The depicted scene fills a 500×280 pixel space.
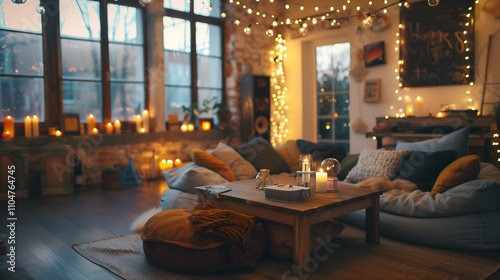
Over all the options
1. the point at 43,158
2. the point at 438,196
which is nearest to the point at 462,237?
A: the point at 438,196

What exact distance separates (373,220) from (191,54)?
15.8ft

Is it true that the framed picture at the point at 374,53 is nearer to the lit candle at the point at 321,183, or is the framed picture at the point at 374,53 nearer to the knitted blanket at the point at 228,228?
the lit candle at the point at 321,183

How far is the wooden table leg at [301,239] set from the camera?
246cm

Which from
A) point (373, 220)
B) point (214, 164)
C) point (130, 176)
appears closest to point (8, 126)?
point (130, 176)

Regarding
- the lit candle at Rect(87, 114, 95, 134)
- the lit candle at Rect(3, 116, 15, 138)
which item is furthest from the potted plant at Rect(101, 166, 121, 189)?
the lit candle at Rect(3, 116, 15, 138)

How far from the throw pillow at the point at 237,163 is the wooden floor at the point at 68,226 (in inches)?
36.7

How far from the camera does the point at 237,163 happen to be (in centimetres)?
427

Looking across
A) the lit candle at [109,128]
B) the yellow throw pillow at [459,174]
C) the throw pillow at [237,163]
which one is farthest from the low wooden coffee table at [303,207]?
the lit candle at [109,128]

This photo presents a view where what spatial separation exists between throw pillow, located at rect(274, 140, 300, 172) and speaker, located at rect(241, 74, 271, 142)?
2213 millimetres

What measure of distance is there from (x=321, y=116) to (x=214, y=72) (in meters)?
2.09

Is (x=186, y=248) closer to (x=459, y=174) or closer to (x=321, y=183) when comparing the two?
(x=321, y=183)

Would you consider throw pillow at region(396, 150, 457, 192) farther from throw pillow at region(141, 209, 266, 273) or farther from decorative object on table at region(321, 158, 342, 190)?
throw pillow at region(141, 209, 266, 273)

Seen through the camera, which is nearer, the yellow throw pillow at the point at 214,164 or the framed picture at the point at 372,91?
the yellow throw pillow at the point at 214,164

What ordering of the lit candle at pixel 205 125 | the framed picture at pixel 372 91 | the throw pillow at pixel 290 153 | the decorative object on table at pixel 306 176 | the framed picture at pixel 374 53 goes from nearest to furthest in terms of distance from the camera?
the decorative object on table at pixel 306 176, the throw pillow at pixel 290 153, the framed picture at pixel 374 53, the framed picture at pixel 372 91, the lit candle at pixel 205 125
